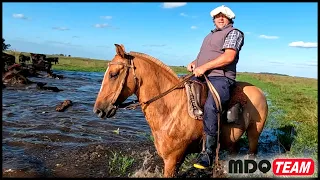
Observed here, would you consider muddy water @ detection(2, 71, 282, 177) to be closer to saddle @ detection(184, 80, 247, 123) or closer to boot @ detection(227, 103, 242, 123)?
saddle @ detection(184, 80, 247, 123)

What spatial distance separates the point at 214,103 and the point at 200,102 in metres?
0.30

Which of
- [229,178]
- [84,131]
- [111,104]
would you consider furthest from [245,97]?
[84,131]

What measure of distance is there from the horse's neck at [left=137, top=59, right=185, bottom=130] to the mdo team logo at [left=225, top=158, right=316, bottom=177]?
172cm

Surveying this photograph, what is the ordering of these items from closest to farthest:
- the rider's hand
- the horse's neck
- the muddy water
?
1. the rider's hand
2. the horse's neck
3. the muddy water

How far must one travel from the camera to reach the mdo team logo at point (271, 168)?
20.1 feet

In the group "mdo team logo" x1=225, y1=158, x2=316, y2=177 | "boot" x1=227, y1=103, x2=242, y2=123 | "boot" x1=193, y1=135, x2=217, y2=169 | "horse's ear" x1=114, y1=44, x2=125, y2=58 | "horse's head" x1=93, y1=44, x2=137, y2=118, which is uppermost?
"horse's ear" x1=114, y1=44, x2=125, y2=58

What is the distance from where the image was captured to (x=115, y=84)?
5473 mm

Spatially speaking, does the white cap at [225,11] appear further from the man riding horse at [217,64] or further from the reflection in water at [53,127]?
the reflection in water at [53,127]

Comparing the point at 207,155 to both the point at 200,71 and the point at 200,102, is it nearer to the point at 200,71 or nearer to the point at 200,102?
the point at 200,102

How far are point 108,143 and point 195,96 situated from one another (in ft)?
17.0

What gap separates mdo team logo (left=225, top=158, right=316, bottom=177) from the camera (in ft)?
20.1

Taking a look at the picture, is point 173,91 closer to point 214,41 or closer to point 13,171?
point 214,41

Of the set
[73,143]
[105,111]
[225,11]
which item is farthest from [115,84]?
[73,143]

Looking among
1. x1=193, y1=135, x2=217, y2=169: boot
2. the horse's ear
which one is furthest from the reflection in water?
x1=193, y1=135, x2=217, y2=169: boot
